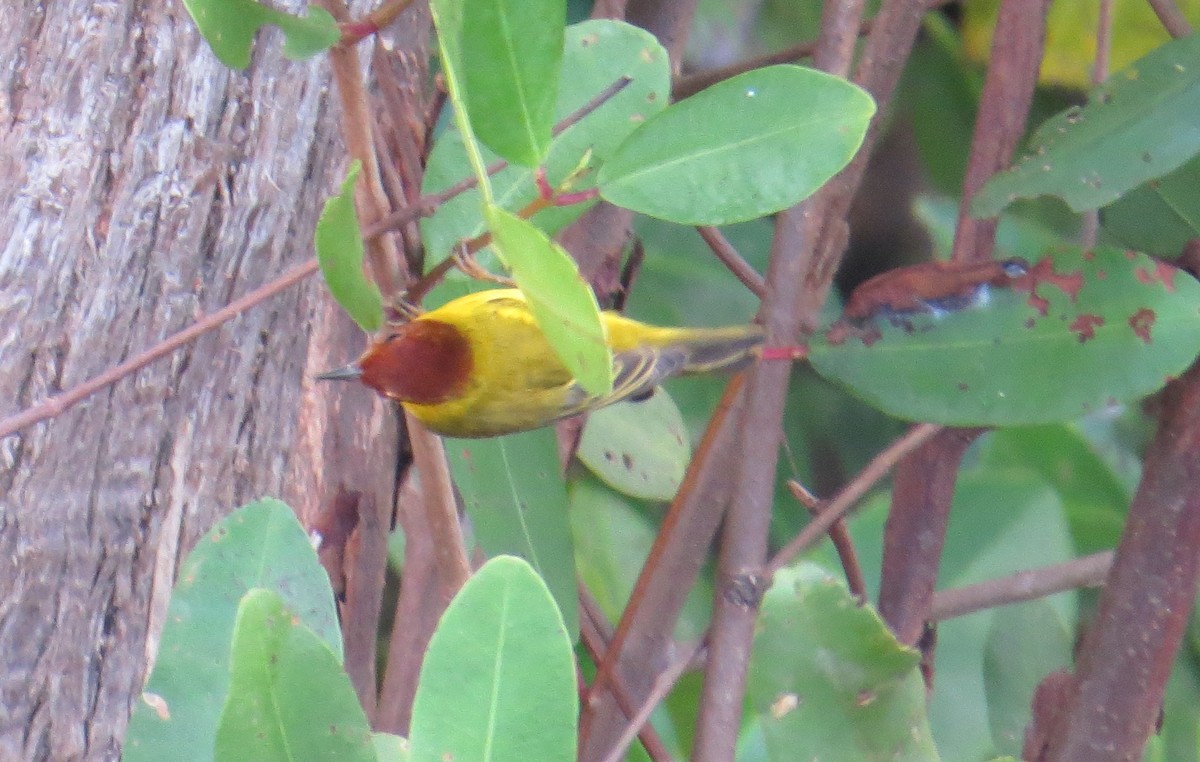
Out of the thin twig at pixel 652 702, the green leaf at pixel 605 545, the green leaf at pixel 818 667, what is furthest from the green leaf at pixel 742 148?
the green leaf at pixel 605 545

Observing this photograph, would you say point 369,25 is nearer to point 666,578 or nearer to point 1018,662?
point 666,578

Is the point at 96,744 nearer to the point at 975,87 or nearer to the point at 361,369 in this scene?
the point at 361,369

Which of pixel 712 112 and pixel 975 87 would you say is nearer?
pixel 712 112

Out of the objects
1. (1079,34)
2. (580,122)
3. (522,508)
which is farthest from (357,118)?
(1079,34)

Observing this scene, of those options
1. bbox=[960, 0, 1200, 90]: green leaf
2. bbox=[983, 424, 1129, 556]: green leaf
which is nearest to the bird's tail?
bbox=[983, 424, 1129, 556]: green leaf

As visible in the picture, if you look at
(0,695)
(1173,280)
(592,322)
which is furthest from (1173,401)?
(0,695)
